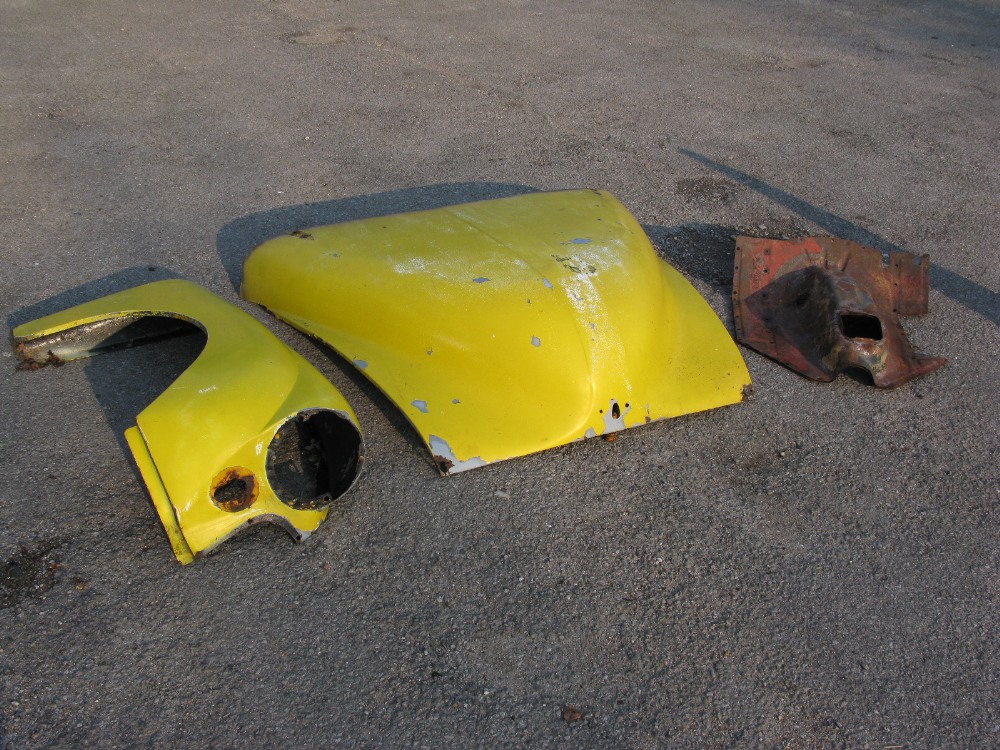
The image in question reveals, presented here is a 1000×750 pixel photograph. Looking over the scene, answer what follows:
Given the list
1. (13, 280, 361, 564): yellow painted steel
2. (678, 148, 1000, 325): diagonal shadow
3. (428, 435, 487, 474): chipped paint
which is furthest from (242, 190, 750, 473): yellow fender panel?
(678, 148, 1000, 325): diagonal shadow

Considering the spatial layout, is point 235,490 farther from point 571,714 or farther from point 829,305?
point 829,305

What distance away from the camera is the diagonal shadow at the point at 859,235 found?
175 inches

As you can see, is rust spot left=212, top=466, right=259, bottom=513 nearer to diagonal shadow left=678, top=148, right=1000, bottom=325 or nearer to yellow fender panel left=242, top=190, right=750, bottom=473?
yellow fender panel left=242, top=190, right=750, bottom=473

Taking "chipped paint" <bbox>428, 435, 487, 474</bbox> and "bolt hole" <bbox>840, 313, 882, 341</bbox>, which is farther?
"bolt hole" <bbox>840, 313, 882, 341</bbox>

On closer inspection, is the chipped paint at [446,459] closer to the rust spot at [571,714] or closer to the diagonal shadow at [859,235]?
the rust spot at [571,714]

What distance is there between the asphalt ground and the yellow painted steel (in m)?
0.09

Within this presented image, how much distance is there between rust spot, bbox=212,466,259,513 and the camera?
2.61 m

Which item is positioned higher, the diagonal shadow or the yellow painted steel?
the yellow painted steel

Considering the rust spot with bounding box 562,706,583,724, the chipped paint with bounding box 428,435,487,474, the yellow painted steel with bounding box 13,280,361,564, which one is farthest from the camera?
the chipped paint with bounding box 428,435,487,474

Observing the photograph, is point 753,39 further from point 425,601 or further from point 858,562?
point 425,601

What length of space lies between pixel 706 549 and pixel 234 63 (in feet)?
20.1

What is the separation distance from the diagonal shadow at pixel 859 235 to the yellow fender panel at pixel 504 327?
181 cm

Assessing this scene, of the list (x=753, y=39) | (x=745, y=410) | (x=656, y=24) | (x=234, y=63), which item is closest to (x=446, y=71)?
(x=234, y=63)

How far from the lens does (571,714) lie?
92.7 inches
